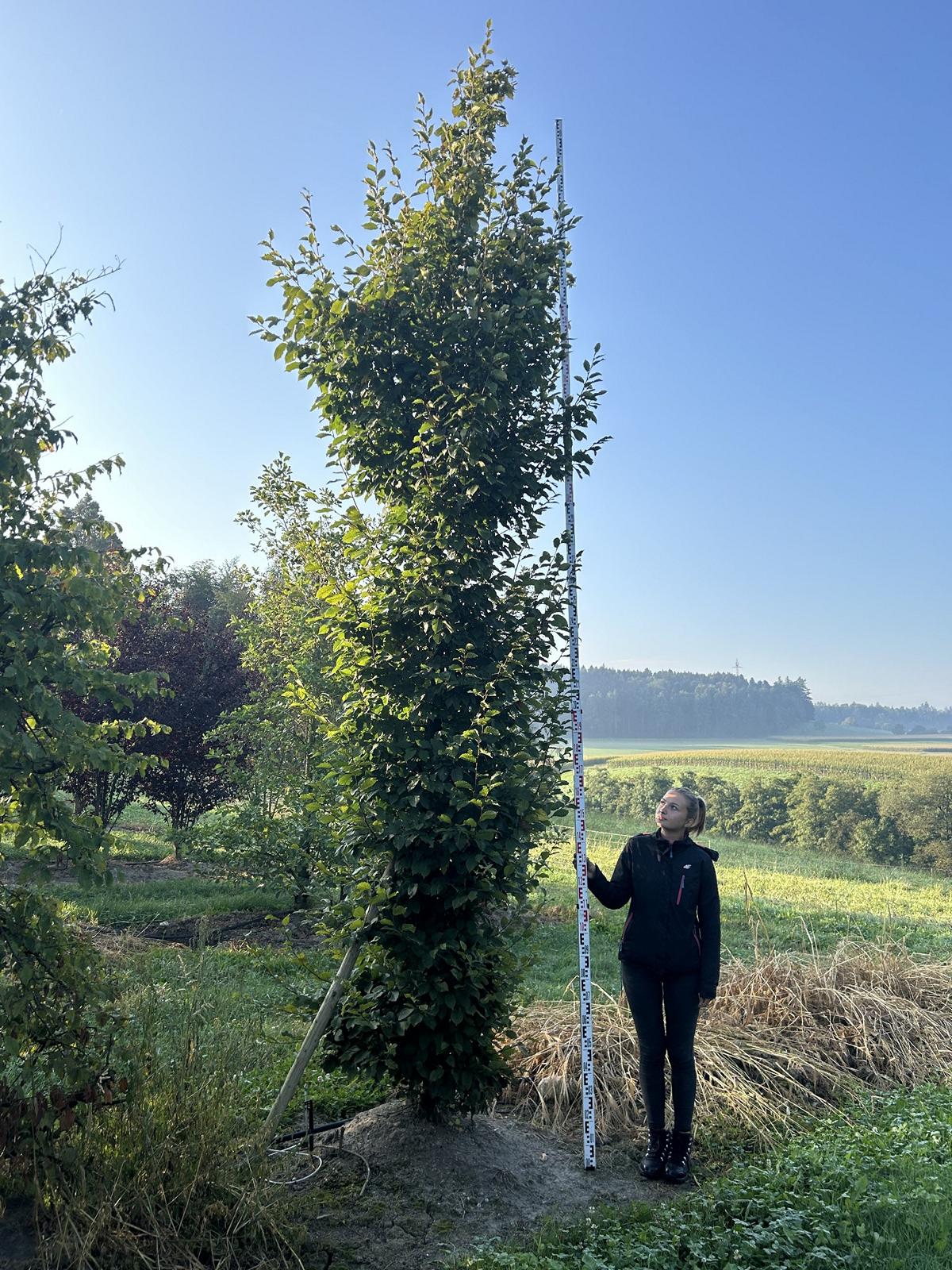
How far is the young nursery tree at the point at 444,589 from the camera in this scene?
461 cm

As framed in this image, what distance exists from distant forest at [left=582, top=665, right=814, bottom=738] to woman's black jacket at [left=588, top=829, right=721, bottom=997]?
51.0 m

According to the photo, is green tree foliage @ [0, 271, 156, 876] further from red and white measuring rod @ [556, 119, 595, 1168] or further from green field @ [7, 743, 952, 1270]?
red and white measuring rod @ [556, 119, 595, 1168]

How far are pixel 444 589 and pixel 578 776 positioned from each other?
1377 mm

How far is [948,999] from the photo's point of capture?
7715 mm

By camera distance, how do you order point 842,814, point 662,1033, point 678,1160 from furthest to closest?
point 842,814 → point 662,1033 → point 678,1160

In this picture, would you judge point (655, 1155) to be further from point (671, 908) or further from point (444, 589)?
point (444, 589)

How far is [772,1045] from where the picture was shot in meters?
6.48

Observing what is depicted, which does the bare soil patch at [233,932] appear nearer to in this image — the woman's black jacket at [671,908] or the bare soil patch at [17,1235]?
the woman's black jacket at [671,908]

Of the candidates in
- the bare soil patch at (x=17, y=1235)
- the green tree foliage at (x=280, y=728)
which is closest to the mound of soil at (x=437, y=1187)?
the bare soil patch at (x=17, y=1235)

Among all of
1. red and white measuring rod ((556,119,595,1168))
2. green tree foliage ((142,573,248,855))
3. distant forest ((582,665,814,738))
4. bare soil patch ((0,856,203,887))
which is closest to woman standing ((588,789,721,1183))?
red and white measuring rod ((556,119,595,1168))

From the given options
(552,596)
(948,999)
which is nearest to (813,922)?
(948,999)

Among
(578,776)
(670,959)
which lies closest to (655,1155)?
(670,959)

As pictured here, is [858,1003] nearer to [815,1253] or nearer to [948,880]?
[815,1253]

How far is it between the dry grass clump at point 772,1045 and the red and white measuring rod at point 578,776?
48 cm
